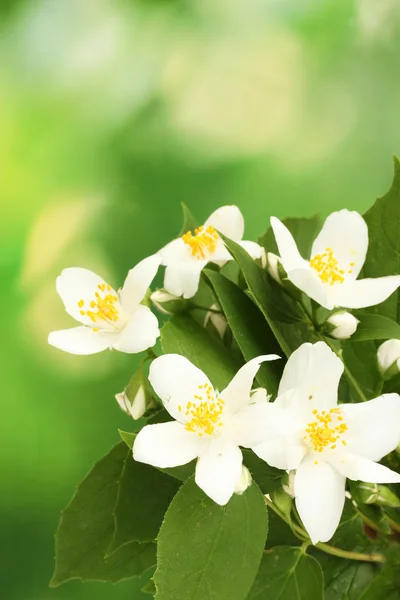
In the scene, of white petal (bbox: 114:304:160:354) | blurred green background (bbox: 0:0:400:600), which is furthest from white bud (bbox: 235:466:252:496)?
blurred green background (bbox: 0:0:400:600)

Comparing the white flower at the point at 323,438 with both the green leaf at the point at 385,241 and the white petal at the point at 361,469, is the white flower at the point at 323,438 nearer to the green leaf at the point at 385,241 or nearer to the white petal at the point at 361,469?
the white petal at the point at 361,469

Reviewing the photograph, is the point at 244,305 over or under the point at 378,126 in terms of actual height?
over

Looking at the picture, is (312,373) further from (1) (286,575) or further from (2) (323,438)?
(1) (286,575)

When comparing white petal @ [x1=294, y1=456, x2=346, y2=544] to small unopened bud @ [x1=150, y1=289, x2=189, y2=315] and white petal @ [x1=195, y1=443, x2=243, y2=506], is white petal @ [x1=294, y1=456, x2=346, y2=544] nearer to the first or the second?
white petal @ [x1=195, y1=443, x2=243, y2=506]

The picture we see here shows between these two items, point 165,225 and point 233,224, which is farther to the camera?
point 165,225

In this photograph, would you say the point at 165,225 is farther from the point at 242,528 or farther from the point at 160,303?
the point at 242,528

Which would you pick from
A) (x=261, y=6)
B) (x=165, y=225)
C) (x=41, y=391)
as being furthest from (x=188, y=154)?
(x=41, y=391)

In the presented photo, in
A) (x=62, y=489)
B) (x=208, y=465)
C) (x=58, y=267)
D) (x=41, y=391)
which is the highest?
(x=208, y=465)
